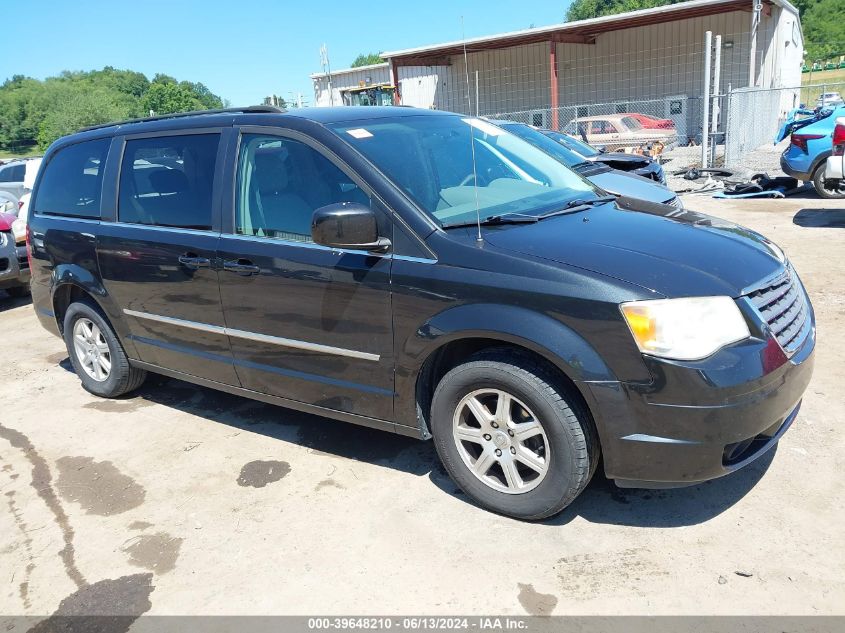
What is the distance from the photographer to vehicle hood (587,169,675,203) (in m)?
7.08

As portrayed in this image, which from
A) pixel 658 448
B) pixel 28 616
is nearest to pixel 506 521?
pixel 658 448

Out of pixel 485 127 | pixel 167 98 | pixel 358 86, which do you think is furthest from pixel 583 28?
pixel 167 98

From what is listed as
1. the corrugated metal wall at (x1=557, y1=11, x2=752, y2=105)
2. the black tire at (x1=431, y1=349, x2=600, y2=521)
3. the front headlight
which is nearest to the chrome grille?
the front headlight

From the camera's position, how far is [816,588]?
8.59 ft

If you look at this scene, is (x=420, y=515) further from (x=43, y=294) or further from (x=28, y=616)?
(x=43, y=294)

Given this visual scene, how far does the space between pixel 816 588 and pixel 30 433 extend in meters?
4.59

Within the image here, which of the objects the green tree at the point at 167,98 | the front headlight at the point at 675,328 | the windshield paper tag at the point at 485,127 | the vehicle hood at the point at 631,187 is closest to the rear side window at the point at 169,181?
the windshield paper tag at the point at 485,127

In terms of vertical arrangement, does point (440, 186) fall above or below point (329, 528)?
above

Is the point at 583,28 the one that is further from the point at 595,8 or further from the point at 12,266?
the point at 595,8

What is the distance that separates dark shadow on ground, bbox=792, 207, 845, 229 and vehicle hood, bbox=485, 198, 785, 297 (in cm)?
684

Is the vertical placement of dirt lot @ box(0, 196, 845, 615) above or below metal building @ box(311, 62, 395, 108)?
below

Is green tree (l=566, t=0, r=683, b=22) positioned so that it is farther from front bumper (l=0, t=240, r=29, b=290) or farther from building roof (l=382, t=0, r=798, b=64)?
front bumper (l=0, t=240, r=29, b=290)

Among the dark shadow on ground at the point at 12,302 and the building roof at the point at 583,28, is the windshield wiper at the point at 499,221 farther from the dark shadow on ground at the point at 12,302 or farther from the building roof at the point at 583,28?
the building roof at the point at 583,28

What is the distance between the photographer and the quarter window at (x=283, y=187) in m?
3.49
